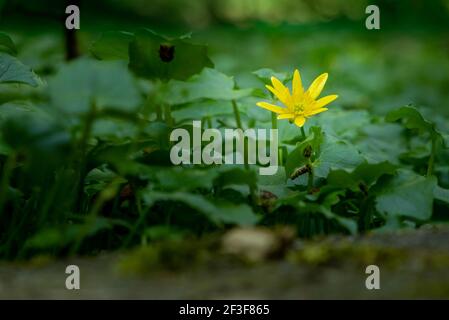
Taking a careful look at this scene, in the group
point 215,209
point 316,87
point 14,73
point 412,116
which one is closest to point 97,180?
point 14,73

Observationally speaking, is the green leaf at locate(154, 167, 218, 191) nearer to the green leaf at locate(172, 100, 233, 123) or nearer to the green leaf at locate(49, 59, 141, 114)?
the green leaf at locate(49, 59, 141, 114)

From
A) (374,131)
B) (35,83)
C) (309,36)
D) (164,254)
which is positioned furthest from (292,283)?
(309,36)

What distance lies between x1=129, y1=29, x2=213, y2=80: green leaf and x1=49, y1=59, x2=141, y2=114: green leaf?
31 centimetres

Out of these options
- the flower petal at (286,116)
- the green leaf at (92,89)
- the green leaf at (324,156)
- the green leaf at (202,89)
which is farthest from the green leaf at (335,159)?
the green leaf at (92,89)

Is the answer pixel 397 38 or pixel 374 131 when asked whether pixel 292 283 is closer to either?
pixel 374 131

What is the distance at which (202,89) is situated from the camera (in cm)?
145

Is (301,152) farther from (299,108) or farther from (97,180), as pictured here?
(97,180)

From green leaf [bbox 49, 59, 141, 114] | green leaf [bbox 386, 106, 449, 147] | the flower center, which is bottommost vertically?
green leaf [bbox 49, 59, 141, 114]

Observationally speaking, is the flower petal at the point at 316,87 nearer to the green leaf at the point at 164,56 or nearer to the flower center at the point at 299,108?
the flower center at the point at 299,108
